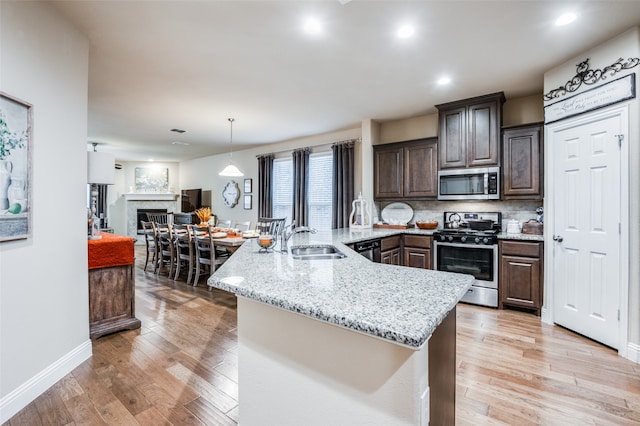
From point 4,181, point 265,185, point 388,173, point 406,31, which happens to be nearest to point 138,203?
point 265,185

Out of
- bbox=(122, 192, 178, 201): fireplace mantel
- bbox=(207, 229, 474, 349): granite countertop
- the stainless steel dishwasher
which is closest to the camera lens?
bbox=(207, 229, 474, 349): granite countertop

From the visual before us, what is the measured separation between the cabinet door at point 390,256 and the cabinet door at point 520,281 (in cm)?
122

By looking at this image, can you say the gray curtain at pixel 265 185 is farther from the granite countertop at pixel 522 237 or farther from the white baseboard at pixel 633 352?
the white baseboard at pixel 633 352

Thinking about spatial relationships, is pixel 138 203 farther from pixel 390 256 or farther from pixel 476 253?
pixel 476 253

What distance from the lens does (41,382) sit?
1.99m

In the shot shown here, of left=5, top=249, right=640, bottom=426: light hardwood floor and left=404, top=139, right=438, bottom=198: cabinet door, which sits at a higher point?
left=404, top=139, right=438, bottom=198: cabinet door

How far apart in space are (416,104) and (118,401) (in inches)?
173

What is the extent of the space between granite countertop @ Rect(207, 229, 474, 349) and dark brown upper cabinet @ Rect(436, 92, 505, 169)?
285 cm

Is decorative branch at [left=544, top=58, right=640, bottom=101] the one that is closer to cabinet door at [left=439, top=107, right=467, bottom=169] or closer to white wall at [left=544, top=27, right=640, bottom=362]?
white wall at [left=544, top=27, right=640, bottom=362]

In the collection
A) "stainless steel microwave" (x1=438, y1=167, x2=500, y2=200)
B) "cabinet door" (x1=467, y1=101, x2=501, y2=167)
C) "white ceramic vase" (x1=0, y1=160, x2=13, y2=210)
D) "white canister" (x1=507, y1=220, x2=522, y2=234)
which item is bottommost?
"white canister" (x1=507, y1=220, x2=522, y2=234)

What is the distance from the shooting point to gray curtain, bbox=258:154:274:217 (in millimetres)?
6738

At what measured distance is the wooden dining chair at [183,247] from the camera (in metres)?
4.69

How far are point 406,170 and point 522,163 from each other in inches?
57.1

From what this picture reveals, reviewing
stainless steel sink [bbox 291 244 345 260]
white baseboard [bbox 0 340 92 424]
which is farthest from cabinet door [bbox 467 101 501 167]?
white baseboard [bbox 0 340 92 424]
